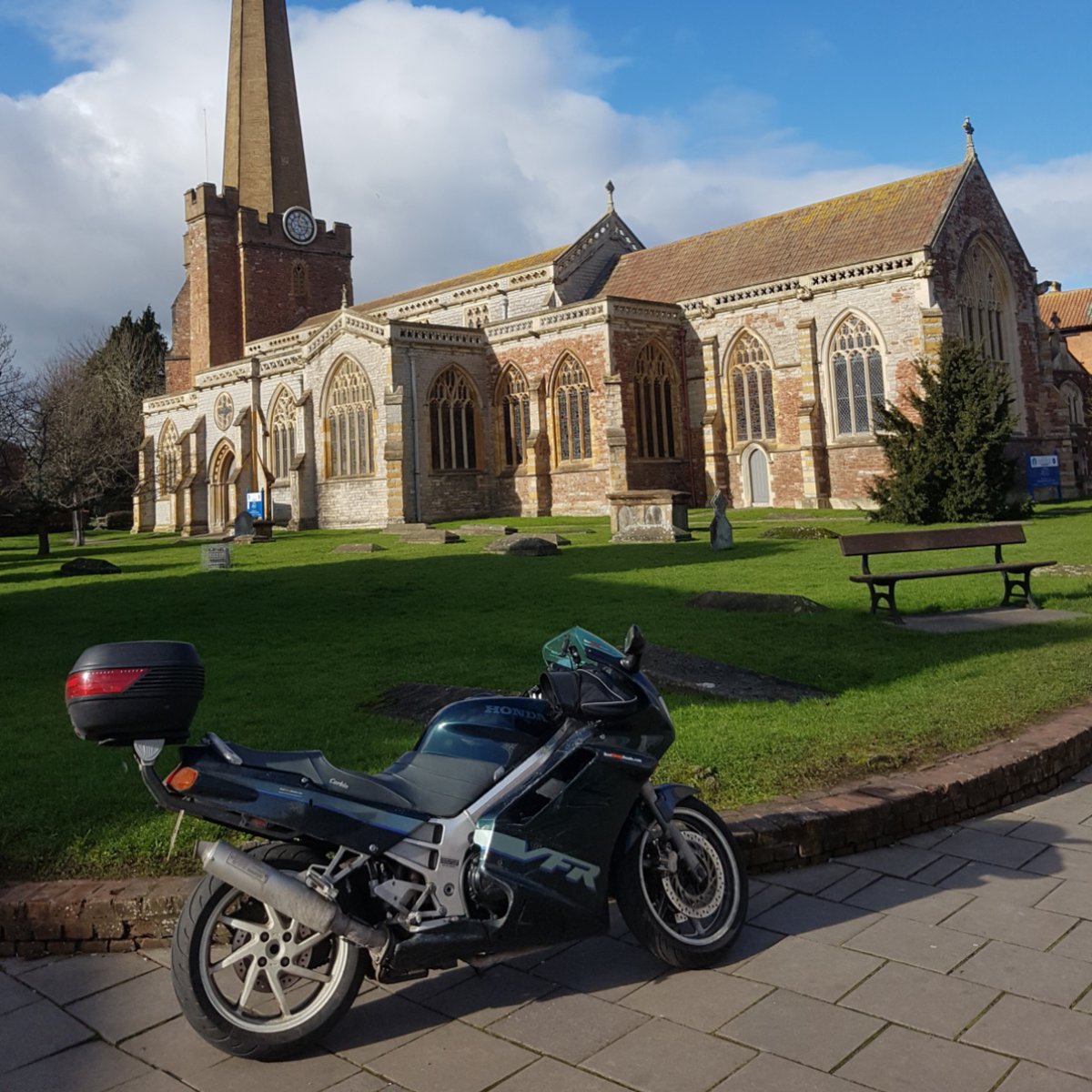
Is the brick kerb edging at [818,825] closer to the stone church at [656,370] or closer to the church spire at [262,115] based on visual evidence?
the stone church at [656,370]

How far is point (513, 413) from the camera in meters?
36.7

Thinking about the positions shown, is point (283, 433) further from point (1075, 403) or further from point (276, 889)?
point (276, 889)

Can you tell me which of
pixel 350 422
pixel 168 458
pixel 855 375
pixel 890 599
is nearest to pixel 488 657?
pixel 890 599

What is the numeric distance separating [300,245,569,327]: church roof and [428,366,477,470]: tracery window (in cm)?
443

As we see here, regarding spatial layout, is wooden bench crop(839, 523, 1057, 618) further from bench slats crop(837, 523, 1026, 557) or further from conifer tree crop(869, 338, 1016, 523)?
conifer tree crop(869, 338, 1016, 523)

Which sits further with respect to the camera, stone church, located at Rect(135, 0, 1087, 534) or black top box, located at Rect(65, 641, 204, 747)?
stone church, located at Rect(135, 0, 1087, 534)

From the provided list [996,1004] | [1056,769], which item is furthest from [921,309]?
[996,1004]

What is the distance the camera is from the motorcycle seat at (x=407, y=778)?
3.23m

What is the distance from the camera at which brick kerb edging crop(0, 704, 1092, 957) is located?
388 cm

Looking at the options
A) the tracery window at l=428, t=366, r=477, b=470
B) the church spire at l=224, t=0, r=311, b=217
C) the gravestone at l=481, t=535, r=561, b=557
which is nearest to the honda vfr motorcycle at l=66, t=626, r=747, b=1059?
the gravestone at l=481, t=535, r=561, b=557

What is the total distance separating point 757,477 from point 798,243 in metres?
8.20

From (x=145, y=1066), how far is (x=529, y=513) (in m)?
32.4

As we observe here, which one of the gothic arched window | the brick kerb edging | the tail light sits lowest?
the brick kerb edging

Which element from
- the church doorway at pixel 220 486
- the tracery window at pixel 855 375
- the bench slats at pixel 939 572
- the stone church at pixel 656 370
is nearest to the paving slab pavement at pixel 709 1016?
the bench slats at pixel 939 572
